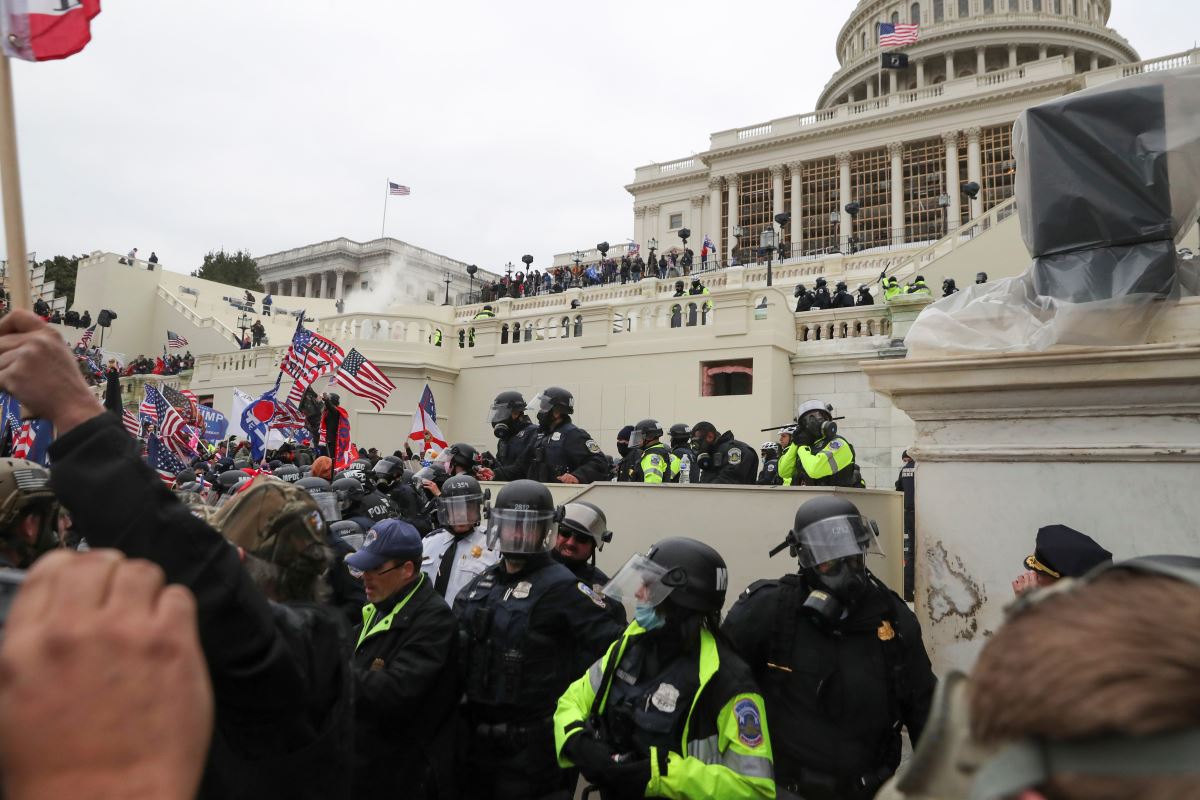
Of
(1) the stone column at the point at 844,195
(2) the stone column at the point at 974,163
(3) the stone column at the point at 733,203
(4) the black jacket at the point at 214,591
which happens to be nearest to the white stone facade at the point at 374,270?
(3) the stone column at the point at 733,203

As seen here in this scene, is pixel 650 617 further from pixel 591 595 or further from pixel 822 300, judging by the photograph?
pixel 822 300

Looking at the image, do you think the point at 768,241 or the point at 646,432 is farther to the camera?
the point at 768,241

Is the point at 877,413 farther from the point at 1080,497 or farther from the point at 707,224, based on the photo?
the point at 707,224

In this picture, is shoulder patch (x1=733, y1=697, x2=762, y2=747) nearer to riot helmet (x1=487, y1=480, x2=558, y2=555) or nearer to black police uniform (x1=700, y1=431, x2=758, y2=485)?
riot helmet (x1=487, y1=480, x2=558, y2=555)

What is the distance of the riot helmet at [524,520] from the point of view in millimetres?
3766

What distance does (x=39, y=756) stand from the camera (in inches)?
28.2

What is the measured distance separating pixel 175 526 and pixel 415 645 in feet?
6.56

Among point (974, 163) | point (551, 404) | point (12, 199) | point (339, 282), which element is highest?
point (974, 163)

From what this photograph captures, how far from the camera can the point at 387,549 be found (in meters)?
3.57

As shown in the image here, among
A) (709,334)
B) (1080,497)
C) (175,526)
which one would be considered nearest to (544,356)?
(709,334)

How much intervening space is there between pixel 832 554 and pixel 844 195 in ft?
150

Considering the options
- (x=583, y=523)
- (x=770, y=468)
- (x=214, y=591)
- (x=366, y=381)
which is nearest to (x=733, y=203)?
(x=366, y=381)

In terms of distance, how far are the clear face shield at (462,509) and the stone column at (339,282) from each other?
63310 mm

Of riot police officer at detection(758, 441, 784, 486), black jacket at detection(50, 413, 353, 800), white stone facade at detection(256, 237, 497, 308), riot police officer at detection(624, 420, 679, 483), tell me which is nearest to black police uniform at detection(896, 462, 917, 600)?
riot police officer at detection(624, 420, 679, 483)
